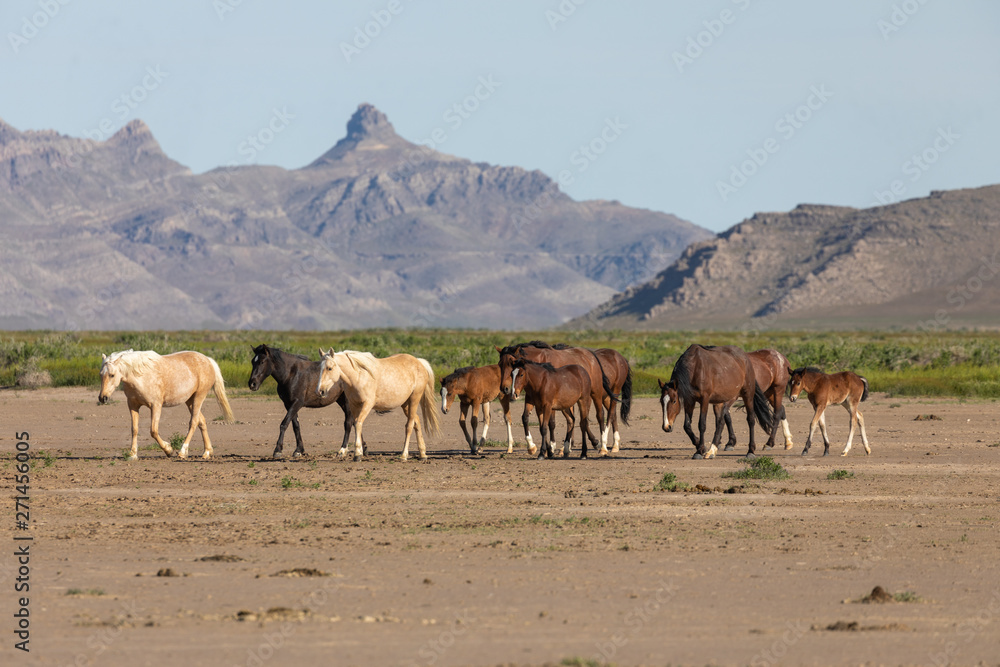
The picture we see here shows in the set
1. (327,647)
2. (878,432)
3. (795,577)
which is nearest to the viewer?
(327,647)

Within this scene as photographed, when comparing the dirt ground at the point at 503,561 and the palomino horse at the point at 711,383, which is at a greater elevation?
the palomino horse at the point at 711,383

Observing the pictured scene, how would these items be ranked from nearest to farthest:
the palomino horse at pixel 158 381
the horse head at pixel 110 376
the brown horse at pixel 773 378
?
the horse head at pixel 110 376
the palomino horse at pixel 158 381
the brown horse at pixel 773 378

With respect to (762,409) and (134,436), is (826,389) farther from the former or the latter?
(134,436)

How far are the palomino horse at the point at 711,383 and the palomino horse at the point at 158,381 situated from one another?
8172 millimetres

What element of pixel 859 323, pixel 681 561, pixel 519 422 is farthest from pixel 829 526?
pixel 859 323

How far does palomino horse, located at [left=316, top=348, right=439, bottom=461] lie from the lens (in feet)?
71.5

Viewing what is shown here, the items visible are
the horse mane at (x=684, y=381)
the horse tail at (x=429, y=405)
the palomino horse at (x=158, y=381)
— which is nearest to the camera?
the palomino horse at (x=158, y=381)

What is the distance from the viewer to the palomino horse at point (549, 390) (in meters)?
21.5

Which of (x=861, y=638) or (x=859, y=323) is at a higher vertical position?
(x=859, y=323)

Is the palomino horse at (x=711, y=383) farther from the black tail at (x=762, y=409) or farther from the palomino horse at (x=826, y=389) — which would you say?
the palomino horse at (x=826, y=389)

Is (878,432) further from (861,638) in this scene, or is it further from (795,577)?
(861,638)

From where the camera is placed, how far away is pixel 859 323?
578 feet

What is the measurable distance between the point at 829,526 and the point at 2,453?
15.4 metres

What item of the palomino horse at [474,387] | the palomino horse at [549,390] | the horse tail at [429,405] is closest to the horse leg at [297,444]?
the horse tail at [429,405]
